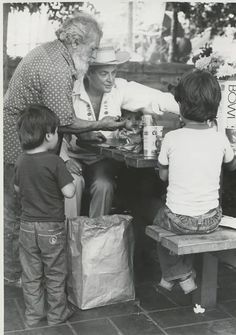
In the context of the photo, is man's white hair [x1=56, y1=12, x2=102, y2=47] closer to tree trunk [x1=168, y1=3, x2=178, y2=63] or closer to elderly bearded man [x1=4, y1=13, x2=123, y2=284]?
elderly bearded man [x1=4, y1=13, x2=123, y2=284]

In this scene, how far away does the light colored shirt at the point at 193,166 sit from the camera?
2.64 m

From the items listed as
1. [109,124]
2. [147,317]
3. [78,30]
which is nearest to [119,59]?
[78,30]

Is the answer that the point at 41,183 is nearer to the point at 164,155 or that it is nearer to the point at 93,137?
the point at 164,155

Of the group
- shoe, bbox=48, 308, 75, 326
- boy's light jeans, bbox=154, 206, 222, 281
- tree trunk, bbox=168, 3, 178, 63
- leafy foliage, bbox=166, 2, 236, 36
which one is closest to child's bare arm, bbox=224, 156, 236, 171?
boy's light jeans, bbox=154, 206, 222, 281

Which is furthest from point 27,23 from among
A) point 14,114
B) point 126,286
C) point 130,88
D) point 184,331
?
point 184,331

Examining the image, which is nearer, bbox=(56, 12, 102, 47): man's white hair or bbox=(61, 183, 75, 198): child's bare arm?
bbox=(61, 183, 75, 198): child's bare arm

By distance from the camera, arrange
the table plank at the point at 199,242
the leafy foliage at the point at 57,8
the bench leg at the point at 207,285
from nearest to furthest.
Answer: the table plank at the point at 199,242 < the bench leg at the point at 207,285 < the leafy foliage at the point at 57,8

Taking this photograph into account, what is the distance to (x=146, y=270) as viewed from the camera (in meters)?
3.57

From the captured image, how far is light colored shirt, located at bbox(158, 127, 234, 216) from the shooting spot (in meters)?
2.64

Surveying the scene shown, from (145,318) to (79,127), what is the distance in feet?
3.67

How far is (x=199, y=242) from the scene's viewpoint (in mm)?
2553

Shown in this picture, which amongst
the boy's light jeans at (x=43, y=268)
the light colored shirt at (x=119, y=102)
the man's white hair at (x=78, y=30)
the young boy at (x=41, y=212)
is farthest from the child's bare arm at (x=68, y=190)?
the man's white hair at (x=78, y=30)

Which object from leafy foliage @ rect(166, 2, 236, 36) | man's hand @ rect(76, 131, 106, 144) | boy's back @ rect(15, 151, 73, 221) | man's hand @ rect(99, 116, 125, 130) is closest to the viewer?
boy's back @ rect(15, 151, 73, 221)

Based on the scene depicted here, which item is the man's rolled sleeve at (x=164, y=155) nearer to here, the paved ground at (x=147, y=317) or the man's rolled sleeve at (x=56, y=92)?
the man's rolled sleeve at (x=56, y=92)
